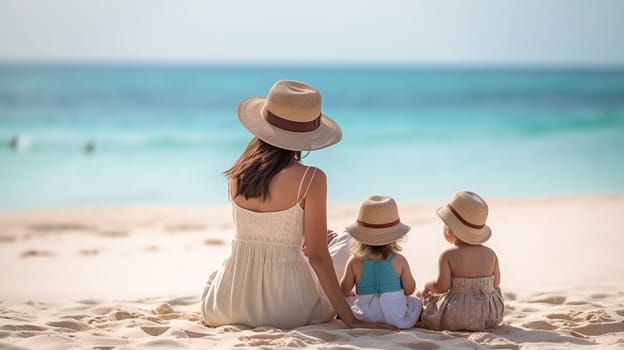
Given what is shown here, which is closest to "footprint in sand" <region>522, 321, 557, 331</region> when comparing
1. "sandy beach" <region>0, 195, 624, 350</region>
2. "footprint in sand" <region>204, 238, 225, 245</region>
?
"sandy beach" <region>0, 195, 624, 350</region>

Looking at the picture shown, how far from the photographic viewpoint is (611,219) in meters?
7.85

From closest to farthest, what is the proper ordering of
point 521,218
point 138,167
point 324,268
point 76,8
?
1. point 324,268
2. point 521,218
3. point 138,167
4. point 76,8

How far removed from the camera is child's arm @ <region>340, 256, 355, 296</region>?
3830 millimetres

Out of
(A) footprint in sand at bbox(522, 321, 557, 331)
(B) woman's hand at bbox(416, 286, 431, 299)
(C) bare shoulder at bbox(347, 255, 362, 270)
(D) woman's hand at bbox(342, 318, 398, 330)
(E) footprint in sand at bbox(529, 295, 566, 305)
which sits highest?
(C) bare shoulder at bbox(347, 255, 362, 270)

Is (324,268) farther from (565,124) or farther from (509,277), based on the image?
(565,124)

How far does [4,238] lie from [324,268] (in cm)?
489

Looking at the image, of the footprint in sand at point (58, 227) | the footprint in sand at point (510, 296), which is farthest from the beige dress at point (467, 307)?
the footprint in sand at point (58, 227)

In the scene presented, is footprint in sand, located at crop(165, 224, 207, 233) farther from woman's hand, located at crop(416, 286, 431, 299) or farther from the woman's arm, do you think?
the woman's arm

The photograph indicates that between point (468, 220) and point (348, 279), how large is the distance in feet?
1.92

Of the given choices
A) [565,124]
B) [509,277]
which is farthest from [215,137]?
[509,277]

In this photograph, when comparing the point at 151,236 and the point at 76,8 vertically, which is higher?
the point at 76,8

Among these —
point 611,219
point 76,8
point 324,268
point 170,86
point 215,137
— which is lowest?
point 324,268

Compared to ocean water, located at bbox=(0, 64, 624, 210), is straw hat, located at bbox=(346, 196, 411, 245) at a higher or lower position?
lower

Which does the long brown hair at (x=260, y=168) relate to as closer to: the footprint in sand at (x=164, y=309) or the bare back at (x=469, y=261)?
the bare back at (x=469, y=261)
